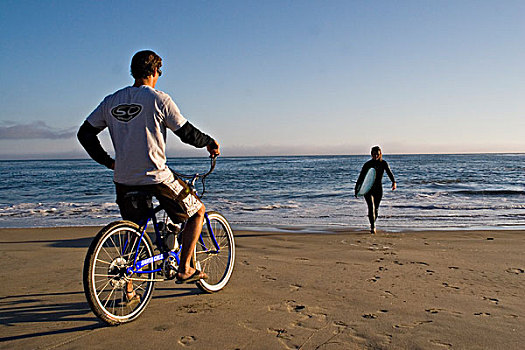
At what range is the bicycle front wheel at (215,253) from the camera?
3.96m

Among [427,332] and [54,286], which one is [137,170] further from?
[427,332]

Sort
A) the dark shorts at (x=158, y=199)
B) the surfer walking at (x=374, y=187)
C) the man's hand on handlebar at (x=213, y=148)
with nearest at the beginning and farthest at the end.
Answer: the dark shorts at (x=158, y=199) → the man's hand on handlebar at (x=213, y=148) → the surfer walking at (x=374, y=187)

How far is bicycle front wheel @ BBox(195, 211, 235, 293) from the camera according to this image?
396 centimetres

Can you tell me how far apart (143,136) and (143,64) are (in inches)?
22.6

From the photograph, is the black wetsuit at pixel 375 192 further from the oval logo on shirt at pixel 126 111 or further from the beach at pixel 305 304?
the oval logo on shirt at pixel 126 111

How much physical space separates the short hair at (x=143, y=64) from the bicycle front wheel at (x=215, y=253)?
147 cm

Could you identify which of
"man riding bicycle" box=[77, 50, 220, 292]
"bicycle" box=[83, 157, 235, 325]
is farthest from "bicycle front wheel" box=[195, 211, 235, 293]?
"man riding bicycle" box=[77, 50, 220, 292]

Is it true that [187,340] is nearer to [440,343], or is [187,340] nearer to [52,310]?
[52,310]

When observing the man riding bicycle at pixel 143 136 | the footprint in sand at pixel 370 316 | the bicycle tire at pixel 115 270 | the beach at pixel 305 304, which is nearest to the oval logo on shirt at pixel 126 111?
the man riding bicycle at pixel 143 136

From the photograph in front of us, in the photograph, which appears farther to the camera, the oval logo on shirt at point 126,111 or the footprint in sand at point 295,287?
the footprint in sand at point 295,287

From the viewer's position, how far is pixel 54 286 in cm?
415

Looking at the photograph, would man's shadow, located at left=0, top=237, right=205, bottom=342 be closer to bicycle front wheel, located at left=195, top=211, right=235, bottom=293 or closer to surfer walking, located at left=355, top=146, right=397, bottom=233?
bicycle front wheel, located at left=195, top=211, right=235, bottom=293

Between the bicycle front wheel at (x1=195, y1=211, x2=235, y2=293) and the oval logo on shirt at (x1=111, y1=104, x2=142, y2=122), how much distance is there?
1340 millimetres

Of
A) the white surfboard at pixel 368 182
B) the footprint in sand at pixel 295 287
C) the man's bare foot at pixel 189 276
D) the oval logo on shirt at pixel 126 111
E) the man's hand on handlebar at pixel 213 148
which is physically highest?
the oval logo on shirt at pixel 126 111
